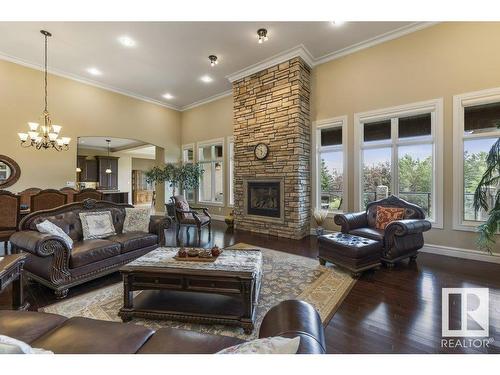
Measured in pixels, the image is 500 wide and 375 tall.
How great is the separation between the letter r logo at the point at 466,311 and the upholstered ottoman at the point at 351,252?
2.62 feet

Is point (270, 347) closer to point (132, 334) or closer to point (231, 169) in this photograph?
point (132, 334)

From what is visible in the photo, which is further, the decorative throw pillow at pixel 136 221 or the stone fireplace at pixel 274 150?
the stone fireplace at pixel 274 150

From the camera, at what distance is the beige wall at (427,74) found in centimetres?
362

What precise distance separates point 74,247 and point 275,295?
8.20 feet

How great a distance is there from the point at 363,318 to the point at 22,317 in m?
2.55

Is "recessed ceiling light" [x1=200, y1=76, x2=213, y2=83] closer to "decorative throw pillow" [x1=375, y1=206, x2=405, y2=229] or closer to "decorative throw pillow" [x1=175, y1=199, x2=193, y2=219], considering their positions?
"decorative throw pillow" [x1=175, y1=199, x2=193, y2=219]

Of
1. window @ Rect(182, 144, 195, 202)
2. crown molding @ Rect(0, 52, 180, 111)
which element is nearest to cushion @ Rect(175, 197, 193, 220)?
window @ Rect(182, 144, 195, 202)

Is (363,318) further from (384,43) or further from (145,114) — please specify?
(145,114)

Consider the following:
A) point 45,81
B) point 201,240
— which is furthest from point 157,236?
point 45,81

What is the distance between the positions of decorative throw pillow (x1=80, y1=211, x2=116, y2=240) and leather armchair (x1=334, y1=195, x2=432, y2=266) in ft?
12.0

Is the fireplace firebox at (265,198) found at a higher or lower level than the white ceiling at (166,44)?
lower

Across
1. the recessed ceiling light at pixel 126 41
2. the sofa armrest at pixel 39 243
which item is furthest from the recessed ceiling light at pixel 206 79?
the sofa armrest at pixel 39 243

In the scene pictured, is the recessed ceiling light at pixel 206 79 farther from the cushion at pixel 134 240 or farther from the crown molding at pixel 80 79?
the cushion at pixel 134 240

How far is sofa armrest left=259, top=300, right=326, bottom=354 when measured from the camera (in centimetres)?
90
